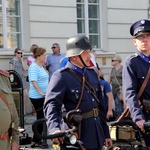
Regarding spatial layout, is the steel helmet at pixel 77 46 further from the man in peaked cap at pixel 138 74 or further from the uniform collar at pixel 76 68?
the man in peaked cap at pixel 138 74

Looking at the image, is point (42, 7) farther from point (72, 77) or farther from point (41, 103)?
point (72, 77)

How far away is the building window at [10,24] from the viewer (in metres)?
11.6

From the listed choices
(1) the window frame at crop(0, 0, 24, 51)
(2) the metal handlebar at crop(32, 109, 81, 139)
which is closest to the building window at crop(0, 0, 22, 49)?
(1) the window frame at crop(0, 0, 24, 51)

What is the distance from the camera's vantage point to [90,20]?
13.3 m

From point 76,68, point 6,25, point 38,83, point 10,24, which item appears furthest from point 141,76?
point 10,24

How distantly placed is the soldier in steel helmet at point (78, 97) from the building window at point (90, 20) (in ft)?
29.6

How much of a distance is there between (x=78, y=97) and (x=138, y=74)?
29.2 inches

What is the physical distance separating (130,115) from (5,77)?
4.48ft

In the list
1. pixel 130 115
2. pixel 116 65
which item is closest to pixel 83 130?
pixel 130 115

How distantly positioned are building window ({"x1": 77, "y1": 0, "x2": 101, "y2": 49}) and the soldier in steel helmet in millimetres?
9015

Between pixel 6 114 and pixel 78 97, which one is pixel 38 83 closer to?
pixel 78 97

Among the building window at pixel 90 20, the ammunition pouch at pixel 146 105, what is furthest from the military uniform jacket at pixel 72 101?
the building window at pixel 90 20

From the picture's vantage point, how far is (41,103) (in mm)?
7637

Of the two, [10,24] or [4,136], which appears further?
[10,24]
